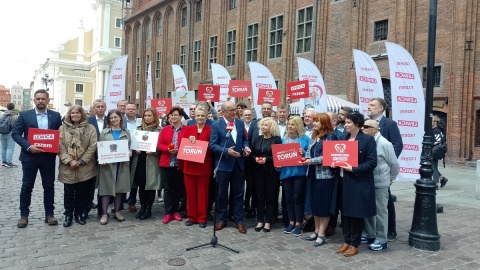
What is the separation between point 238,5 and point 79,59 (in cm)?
6810

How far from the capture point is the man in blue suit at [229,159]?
21.1ft

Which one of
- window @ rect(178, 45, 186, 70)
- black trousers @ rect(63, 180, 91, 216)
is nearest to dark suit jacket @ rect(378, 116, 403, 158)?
black trousers @ rect(63, 180, 91, 216)

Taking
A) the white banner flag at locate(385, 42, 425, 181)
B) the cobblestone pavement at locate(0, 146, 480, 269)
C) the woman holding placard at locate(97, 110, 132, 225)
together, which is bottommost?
the cobblestone pavement at locate(0, 146, 480, 269)

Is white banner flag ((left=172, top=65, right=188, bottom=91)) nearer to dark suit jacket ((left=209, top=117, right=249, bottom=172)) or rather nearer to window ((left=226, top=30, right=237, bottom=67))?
dark suit jacket ((left=209, top=117, right=249, bottom=172))

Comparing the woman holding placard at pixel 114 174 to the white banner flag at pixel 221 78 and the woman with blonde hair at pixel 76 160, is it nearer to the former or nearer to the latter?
the woman with blonde hair at pixel 76 160

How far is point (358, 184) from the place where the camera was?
17.6 ft

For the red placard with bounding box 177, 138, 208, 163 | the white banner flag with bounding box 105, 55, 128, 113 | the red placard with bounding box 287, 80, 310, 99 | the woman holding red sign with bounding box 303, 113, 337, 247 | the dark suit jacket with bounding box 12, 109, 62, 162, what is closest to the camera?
the woman holding red sign with bounding box 303, 113, 337, 247

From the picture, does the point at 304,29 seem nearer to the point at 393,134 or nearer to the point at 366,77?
the point at 366,77

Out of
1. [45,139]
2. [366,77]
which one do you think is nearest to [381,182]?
[366,77]

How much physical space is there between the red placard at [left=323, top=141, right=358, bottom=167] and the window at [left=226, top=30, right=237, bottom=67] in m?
27.5

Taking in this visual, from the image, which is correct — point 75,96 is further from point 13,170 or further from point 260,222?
point 260,222

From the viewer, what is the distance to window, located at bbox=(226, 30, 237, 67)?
106 ft

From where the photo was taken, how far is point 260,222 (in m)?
6.68

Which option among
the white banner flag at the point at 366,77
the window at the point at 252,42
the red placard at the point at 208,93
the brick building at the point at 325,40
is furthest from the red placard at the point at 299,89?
the window at the point at 252,42
